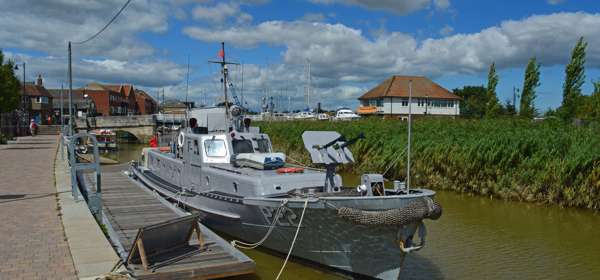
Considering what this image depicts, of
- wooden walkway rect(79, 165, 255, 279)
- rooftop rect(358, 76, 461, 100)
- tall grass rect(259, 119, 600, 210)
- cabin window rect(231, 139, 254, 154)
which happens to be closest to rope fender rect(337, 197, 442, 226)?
wooden walkway rect(79, 165, 255, 279)

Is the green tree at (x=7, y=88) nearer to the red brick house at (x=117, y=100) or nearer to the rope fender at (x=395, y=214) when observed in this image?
the rope fender at (x=395, y=214)

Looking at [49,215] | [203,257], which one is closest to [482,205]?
[203,257]

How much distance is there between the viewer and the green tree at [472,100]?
282 feet

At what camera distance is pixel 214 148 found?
13.7m

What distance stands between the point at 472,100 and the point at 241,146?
85232 millimetres

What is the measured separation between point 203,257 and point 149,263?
1.00m

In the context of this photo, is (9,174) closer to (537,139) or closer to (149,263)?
(149,263)

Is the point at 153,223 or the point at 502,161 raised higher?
the point at 502,161

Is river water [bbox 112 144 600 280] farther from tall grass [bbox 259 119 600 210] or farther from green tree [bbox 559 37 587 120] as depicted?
green tree [bbox 559 37 587 120]

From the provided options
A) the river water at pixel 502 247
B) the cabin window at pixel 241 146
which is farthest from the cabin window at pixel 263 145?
the river water at pixel 502 247

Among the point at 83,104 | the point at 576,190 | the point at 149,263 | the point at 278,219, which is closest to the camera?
the point at 149,263

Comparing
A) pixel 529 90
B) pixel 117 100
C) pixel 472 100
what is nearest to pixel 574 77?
pixel 529 90

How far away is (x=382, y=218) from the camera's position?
8742mm

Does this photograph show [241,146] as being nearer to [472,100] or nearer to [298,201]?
[298,201]
